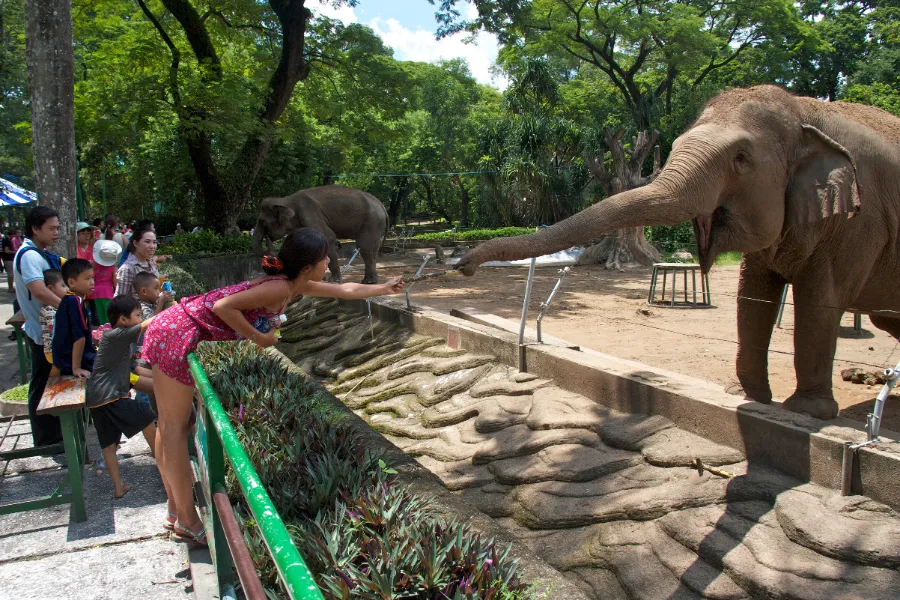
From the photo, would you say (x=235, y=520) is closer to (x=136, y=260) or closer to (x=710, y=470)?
(x=710, y=470)

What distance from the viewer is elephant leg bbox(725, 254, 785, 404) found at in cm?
494

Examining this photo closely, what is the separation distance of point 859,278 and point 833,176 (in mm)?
704

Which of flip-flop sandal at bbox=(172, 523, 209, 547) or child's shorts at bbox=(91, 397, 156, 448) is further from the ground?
child's shorts at bbox=(91, 397, 156, 448)

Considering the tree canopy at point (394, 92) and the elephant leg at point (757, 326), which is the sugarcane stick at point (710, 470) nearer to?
the elephant leg at point (757, 326)

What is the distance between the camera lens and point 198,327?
131 inches

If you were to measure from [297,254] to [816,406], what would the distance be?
3.20 metres

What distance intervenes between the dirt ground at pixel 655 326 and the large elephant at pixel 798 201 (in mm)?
414

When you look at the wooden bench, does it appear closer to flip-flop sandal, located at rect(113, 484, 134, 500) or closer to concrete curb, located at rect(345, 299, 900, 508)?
flip-flop sandal, located at rect(113, 484, 134, 500)

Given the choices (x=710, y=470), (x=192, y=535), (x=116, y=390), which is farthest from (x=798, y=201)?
(x=116, y=390)

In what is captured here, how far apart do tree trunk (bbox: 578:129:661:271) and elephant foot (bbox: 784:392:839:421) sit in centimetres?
1306

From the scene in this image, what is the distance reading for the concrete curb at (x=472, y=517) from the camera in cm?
272

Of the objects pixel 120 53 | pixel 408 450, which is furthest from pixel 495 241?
pixel 120 53

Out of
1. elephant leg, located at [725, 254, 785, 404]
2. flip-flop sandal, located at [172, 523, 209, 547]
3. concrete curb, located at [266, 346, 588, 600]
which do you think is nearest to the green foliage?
elephant leg, located at [725, 254, 785, 404]

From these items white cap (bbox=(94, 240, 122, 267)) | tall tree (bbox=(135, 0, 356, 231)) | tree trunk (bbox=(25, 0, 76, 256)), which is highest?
tall tree (bbox=(135, 0, 356, 231))
